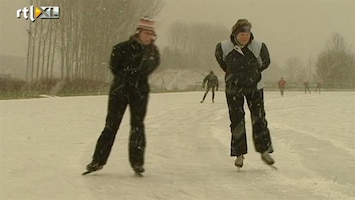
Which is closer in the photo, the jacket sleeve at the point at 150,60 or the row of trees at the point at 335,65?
the jacket sleeve at the point at 150,60

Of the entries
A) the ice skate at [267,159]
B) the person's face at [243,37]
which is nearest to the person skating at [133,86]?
the person's face at [243,37]

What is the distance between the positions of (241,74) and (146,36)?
110 centimetres

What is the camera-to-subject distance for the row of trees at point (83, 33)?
3262 cm

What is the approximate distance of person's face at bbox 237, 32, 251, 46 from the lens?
13.6ft

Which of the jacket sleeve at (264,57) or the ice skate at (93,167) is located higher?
the jacket sleeve at (264,57)

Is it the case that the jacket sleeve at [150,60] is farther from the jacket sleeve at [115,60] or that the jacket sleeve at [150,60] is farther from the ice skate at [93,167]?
the ice skate at [93,167]

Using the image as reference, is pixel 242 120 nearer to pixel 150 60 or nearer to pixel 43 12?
pixel 150 60

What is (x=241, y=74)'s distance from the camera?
425 centimetres

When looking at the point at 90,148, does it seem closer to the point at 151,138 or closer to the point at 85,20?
the point at 151,138

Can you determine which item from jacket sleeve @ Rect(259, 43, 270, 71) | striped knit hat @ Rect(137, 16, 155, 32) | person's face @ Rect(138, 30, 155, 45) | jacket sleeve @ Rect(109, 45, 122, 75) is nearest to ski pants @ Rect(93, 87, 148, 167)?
jacket sleeve @ Rect(109, 45, 122, 75)

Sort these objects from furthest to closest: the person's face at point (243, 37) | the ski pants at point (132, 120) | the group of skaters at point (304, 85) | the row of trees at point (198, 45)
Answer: the row of trees at point (198, 45) < the group of skaters at point (304, 85) < the person's face at point (243, 37) < the ski pants at point (132, 120)

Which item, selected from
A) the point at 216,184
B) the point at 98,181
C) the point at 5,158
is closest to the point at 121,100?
the point at 98,181

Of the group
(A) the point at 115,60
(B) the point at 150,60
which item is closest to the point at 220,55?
(B) the point at 150,60

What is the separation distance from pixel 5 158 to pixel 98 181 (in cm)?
147
